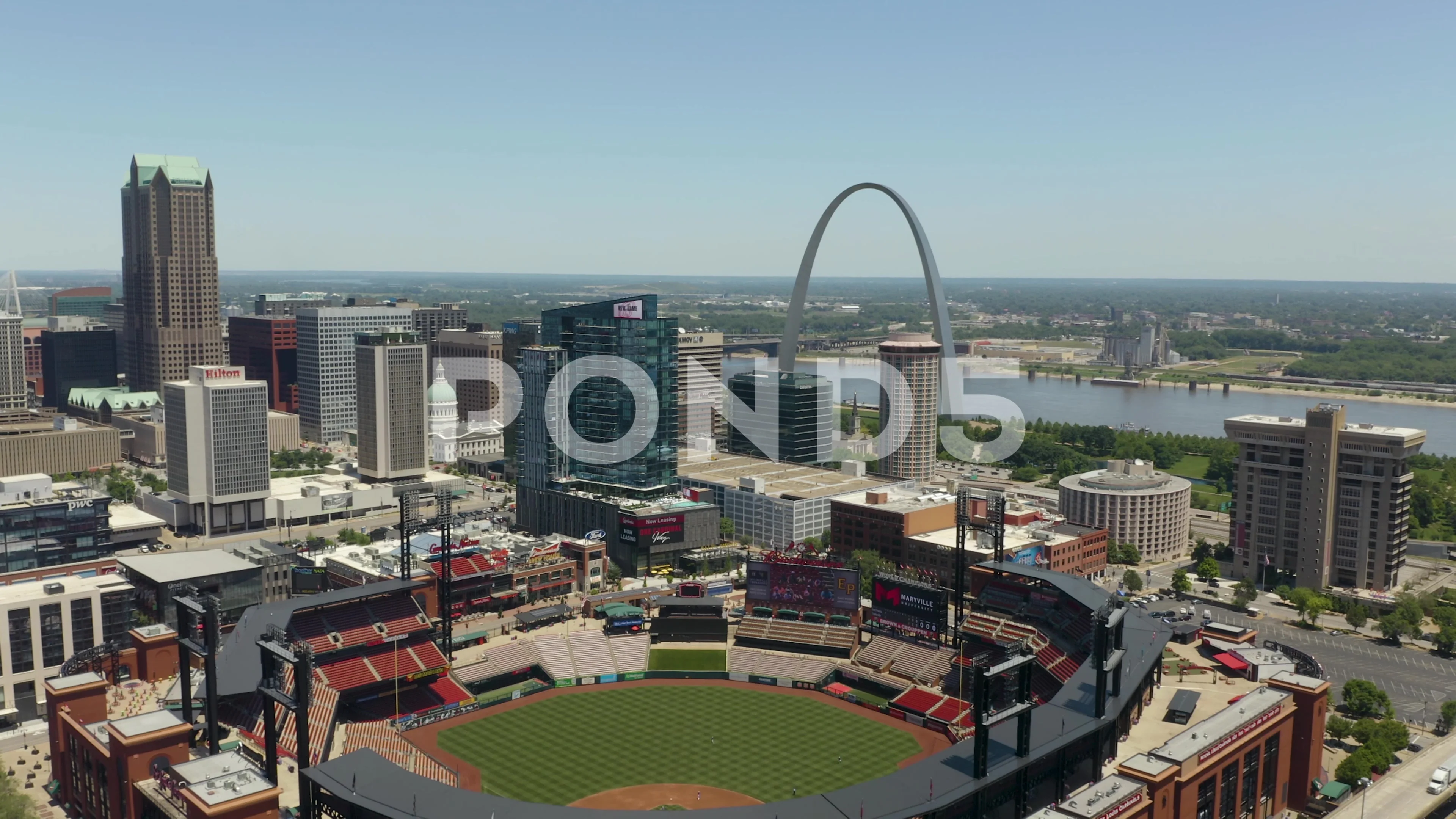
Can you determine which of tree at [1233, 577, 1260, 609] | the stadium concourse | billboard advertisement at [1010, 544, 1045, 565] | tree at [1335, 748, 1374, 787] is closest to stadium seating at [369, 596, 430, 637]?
the stadium concourse

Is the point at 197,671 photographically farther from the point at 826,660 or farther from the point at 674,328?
the point at 674,328

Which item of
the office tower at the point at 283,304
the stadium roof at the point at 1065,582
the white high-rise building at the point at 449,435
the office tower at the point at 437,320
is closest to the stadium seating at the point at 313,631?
the stadium roof at the point at 1065,582

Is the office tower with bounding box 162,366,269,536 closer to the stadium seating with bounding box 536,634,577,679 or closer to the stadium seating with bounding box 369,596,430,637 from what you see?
the stadium seating with bounding box 369,596,430,637

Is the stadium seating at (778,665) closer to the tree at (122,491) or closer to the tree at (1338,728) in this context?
the tree at (1338,728)

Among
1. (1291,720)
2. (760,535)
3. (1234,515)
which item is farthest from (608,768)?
(1234,515)

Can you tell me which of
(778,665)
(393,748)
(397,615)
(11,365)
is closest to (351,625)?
(397,615)

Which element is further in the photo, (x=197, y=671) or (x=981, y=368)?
(x=981, y=368)
